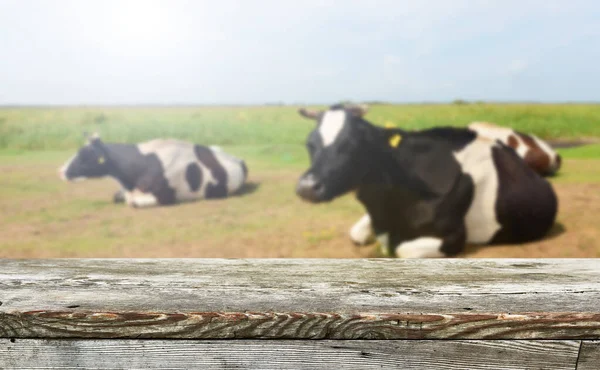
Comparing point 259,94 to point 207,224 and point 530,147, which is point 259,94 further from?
point 530,147

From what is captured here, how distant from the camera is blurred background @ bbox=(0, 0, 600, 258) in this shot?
278cm

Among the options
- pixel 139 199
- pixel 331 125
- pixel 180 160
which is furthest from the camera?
pixel 180 160

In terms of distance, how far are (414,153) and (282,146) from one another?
0.65m

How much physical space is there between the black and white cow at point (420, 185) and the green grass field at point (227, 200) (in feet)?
0.35

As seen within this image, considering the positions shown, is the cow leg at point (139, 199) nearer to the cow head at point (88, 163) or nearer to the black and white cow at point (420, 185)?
the cow head at point (88, 163)

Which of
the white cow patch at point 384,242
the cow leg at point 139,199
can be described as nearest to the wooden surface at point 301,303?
the white cow patch at point 384,242

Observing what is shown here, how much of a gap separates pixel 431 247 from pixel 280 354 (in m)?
2.20

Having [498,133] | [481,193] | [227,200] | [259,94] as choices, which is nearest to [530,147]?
[498,133]

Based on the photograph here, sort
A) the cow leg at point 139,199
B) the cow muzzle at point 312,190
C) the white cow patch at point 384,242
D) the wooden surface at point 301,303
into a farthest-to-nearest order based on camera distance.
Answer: the cow leg at point 139,199 → the white cow patch at point 384,242 → the cow muzzle at point 312,190 → the wooden surface at point 301,303

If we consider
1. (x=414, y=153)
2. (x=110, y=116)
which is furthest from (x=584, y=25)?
(x=110, y=116)

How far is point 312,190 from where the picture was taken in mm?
2568

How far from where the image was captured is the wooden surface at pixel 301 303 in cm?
49

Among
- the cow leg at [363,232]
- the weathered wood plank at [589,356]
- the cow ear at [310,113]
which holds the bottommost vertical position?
the cow leg at [363,232]

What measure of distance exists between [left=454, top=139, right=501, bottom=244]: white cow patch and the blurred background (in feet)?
0.26
